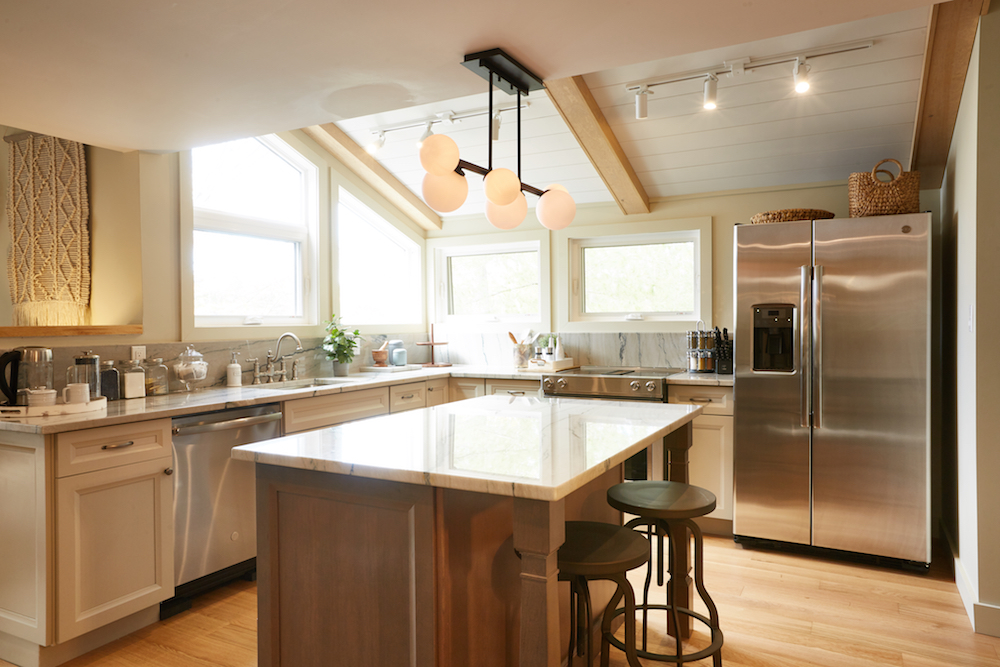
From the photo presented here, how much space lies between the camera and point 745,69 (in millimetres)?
2979

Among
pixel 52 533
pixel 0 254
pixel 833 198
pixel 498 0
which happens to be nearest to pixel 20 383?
pixel 52 533

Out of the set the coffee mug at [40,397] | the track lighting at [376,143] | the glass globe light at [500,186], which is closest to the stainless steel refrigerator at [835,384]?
the glass globe light at [500,186]

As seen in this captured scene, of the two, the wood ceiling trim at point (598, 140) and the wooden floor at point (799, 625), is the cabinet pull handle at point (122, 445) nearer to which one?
the wooden floor at point (799, 625)

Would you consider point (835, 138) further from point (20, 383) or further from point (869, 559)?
point (20, 383)

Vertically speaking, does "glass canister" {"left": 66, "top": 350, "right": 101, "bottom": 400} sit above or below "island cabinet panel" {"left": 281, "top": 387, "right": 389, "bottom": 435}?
above

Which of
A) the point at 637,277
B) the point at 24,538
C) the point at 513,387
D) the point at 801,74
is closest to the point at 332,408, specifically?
the point at 513,387

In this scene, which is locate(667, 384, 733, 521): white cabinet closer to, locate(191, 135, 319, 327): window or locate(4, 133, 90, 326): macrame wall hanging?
locate(191, 135, 319, 327): window

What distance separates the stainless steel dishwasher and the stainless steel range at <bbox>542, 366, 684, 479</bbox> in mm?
1734

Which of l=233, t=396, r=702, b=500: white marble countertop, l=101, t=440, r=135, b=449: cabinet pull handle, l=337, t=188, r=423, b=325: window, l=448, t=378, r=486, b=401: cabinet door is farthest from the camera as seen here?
l=337, t=188, r=423, b=325: window

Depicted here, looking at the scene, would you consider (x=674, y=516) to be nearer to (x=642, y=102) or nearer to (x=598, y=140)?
(x=642, y=102)

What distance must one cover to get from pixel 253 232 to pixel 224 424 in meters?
1.41

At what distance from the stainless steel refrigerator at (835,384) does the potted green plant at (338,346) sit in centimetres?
234

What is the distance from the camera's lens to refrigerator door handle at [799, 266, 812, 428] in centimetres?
325

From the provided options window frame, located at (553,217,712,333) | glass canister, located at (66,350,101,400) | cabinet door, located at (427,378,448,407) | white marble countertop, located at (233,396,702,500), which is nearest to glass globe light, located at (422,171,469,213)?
white marble countertop, located at (233,396,702,500)
